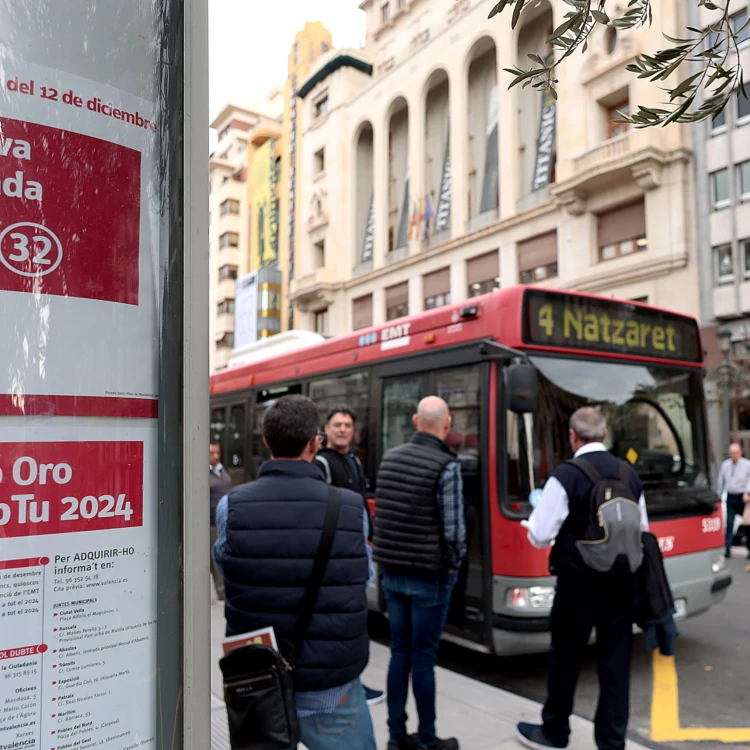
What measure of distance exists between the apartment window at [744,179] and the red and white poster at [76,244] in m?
22.7

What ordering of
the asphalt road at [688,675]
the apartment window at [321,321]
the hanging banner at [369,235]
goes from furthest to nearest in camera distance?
1. the apartment window at [321,321]
2. the hanging banner at [369,235]
3. the asphalt road at [688,675]

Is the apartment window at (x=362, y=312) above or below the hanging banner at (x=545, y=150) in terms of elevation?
below

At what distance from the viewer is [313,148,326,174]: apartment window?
37191 mm

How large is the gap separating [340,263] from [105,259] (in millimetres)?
33631

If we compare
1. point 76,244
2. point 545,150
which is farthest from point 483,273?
point 76,244

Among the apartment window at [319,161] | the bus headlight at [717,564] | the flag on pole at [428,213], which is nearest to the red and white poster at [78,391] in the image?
the bus headlight at [717,564]

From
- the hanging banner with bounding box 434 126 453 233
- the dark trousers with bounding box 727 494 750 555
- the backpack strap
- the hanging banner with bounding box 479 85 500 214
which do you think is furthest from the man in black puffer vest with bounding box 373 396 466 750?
the hanging banner with bounding box 434 126 453 233

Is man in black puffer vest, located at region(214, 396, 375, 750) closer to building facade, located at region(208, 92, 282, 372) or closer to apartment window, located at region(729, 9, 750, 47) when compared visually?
apartment window, located at region(729, 9, 750, 47)

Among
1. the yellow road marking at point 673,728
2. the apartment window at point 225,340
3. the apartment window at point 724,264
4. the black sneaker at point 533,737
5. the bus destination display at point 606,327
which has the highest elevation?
the apartment window at point 225,340

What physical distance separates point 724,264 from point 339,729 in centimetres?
2156

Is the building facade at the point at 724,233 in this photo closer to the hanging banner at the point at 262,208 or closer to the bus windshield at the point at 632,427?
the bus windshield at the point at 632,427

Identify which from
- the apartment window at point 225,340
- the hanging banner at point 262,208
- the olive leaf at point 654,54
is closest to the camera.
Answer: the olive leaf at point 654,54

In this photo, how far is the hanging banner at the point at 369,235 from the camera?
33156 millimetres

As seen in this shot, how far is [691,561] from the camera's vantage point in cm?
562
